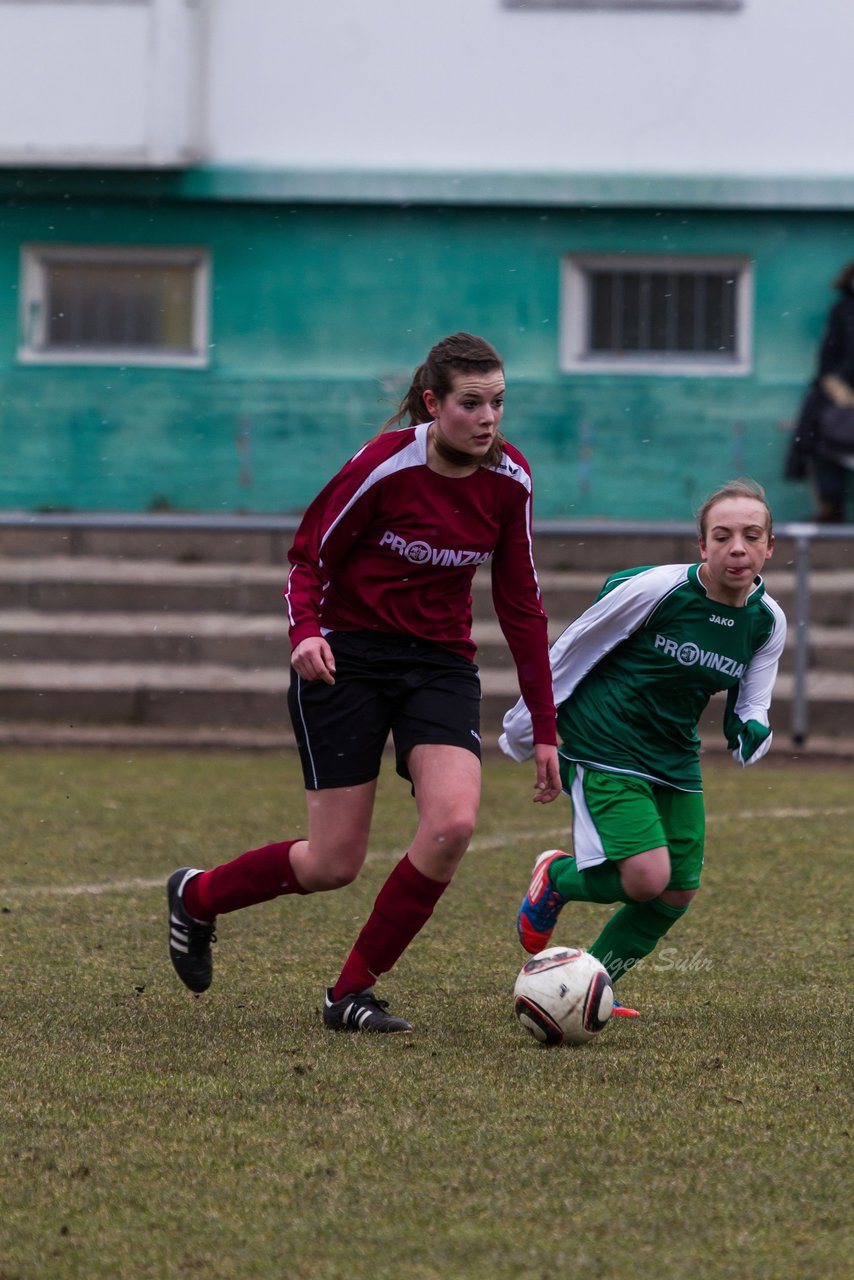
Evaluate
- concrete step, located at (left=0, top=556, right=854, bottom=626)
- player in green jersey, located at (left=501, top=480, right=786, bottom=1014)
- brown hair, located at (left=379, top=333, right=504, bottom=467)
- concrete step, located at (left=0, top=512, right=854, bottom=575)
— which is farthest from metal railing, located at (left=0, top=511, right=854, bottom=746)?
brown hair, located at (left=379, top=333, right=504, bottom=467)

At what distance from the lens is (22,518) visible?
45.1 feet

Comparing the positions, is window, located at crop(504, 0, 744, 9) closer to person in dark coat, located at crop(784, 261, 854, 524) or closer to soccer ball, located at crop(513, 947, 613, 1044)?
person in dark coat, located at crop(784, 261, 854, 524)

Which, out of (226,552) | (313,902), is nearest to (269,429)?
(226,552)

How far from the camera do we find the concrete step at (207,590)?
12.5 m

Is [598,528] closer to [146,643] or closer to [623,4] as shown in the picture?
[146,643]

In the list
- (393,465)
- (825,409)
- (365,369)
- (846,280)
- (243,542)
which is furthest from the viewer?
(365,369)

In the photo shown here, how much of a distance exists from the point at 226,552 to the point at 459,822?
8.79 m

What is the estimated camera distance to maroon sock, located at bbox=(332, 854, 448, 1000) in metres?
4.86

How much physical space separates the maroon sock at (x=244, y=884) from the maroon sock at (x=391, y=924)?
0.22m

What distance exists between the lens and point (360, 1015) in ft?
15.9

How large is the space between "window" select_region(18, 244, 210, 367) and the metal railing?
1265 millimetres

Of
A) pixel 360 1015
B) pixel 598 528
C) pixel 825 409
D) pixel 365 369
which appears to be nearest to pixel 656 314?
pixel 825 409

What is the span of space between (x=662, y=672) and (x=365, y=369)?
9679mm

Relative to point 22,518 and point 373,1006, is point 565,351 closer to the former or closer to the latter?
point 22,518
